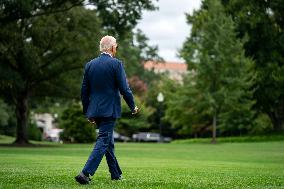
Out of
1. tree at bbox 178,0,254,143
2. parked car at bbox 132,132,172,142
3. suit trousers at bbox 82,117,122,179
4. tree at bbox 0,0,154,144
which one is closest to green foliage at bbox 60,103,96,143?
tree at bbox 0,0,154,144

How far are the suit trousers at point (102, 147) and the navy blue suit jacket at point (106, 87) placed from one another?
0.47ft

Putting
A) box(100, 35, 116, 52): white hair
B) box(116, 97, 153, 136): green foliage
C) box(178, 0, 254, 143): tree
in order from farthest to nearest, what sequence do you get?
box(116, 97, 153, 136): green foliage < box(178, 0, 254, 143): tree < box(100, 35, 116, 52): white hair

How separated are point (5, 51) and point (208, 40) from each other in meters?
16.0

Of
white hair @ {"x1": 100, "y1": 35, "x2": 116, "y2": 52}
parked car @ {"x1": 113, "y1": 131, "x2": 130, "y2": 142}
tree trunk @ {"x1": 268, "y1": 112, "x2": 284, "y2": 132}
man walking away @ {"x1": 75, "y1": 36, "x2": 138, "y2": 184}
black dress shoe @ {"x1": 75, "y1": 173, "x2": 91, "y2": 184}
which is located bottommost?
black dress shoe @ {"x1": 75, "y1": 173, "x2": 91, "y2": 184}

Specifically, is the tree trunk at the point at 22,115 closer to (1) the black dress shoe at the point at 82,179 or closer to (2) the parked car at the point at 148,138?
(2) the parked car at the point at 148,138

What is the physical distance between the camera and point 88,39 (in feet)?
132

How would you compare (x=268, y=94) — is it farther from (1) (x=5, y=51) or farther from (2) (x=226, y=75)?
(1) (x=5, y=51)

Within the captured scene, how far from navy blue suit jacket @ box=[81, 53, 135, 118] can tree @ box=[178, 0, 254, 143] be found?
36.3m

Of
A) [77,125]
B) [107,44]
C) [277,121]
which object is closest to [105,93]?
[107,44]

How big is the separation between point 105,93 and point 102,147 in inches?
30.3

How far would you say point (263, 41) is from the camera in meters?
49.8

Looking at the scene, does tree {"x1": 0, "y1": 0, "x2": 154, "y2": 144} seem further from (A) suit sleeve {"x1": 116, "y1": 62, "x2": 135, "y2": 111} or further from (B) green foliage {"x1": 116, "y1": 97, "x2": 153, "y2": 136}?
(B) green foliage {"x1": 116, "y1": 97, "x2": 153, "y2": 136}

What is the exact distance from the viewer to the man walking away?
8547mm

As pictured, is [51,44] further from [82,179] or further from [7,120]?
[82,179]
